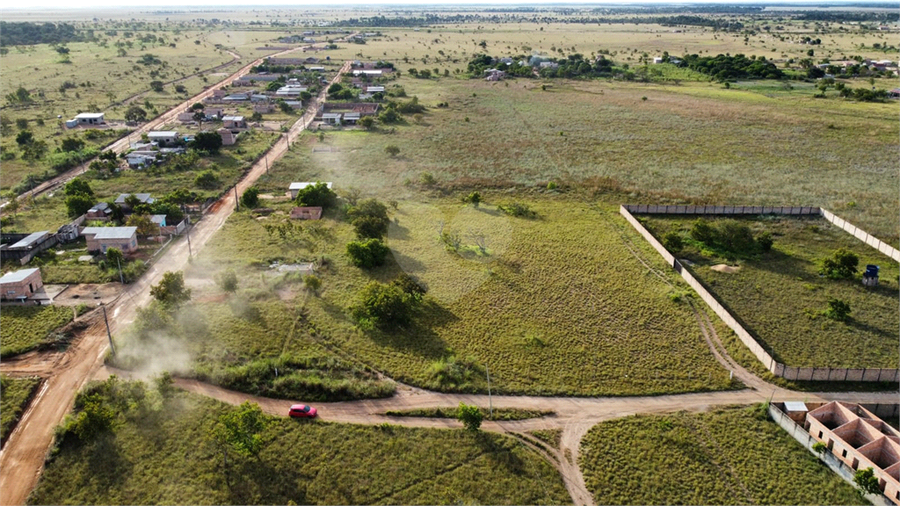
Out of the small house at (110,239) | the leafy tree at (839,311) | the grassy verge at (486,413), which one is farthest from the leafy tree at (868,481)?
the small house at (110,239)

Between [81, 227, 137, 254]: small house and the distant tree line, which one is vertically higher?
the distant tree line

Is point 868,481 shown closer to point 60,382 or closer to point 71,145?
point 60,382

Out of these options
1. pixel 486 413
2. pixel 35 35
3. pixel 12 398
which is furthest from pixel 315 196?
pixel 35 35

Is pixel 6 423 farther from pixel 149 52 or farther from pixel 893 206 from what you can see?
pixel 149 52

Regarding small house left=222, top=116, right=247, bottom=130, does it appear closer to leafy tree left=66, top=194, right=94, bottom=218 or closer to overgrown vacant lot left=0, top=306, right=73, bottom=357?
leafy tree left=66, top=194, right=94, bottom=218

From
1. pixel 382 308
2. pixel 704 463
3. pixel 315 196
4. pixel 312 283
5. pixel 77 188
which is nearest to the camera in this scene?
pixel 704 463

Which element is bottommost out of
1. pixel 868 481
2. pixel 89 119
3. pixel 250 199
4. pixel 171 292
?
pixel 868 481

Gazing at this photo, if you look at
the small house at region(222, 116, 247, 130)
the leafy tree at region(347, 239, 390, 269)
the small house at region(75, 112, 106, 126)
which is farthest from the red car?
the small house at region(75, 112, 106, 126)
